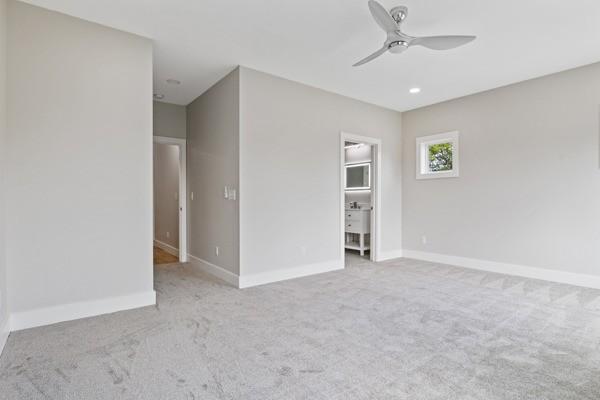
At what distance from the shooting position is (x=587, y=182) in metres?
3.91

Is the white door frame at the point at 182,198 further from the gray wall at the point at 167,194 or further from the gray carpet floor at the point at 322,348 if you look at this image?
the gray carpet floor at the point at 322,348

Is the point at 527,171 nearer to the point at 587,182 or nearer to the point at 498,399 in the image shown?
the point at 587,182

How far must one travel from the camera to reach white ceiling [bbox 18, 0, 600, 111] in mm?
2723

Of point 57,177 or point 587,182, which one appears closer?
point 57,177

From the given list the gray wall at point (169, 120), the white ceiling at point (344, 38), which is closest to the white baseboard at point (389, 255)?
the white ceiling at point (344, 38)

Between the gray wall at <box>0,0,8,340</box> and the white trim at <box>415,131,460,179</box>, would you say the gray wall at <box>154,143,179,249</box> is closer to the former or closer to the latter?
the gray wall at <box>0,0,8,340</box>

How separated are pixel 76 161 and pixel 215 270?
A: 7.50 feet

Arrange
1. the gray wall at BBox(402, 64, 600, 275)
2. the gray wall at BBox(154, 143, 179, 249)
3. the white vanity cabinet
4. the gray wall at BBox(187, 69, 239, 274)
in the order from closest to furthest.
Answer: the gray wall at BBox(402, 64, 600, 275) < the gray wall at BBox(187, 69, 239, 274) < the white vanity cabinet < the gray wall at BBox(154, 143, 179, 249)

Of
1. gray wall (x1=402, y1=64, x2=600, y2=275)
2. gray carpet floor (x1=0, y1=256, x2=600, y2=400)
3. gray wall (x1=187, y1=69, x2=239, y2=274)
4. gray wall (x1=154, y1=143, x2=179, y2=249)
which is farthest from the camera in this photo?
gray wall (x1=154, y1=143, x2=179, y2=249)

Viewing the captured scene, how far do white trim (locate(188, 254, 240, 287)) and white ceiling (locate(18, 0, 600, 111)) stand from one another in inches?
104

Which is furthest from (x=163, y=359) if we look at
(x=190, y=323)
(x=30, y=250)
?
(x=30, y=250)

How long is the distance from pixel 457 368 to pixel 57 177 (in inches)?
139

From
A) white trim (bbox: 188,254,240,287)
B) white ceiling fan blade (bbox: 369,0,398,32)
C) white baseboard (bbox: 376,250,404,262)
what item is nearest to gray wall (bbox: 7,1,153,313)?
white trim (bbox: 188,254,240,287)

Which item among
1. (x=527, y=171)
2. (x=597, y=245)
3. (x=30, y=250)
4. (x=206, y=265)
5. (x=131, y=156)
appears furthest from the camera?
(x=206, y=265)
